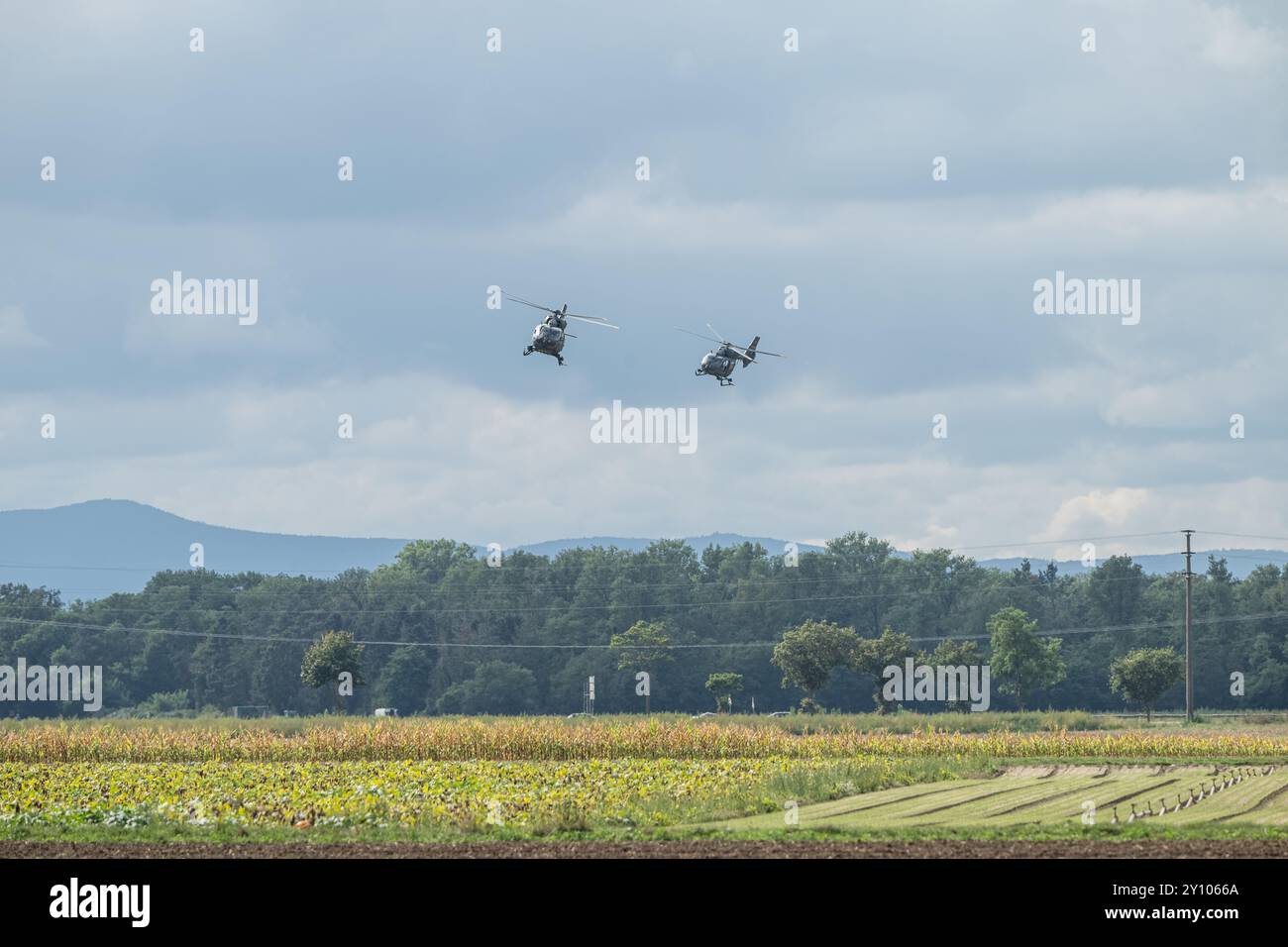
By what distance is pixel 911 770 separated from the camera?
45.4 meters

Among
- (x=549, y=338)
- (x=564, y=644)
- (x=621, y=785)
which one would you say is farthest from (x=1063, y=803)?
(x=564, y=644)

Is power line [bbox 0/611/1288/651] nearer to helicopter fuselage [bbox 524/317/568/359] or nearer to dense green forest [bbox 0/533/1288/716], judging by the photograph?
dense green forest [bbox 0/533/1288/716]

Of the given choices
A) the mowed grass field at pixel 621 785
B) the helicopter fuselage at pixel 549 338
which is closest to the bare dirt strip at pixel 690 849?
the mowed grass field at pixel 621 785

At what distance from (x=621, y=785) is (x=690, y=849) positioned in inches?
513

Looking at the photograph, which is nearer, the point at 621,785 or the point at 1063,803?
the point at 1063,803

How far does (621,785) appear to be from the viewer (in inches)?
1622

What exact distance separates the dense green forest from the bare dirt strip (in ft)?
342

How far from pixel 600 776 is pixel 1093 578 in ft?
365

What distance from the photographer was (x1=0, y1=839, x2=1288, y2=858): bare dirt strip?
2706 centimetres

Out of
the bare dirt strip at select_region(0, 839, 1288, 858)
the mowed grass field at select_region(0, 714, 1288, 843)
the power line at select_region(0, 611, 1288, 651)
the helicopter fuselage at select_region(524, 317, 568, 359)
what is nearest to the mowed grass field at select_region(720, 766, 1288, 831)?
the mowed grass field at select_region(0, 714, 1288, 843)

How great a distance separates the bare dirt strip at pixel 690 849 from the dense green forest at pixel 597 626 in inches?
4101

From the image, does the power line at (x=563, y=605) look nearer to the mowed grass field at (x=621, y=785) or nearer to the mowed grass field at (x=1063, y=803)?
the mowed grass field at (x=621, y=785)

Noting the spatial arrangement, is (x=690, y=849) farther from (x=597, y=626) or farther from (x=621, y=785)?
(x=597, y=626)

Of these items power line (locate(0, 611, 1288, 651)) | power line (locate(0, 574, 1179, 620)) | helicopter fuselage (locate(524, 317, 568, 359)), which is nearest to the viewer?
helicopter fuselage (locate(524, 317, 568, 359))
